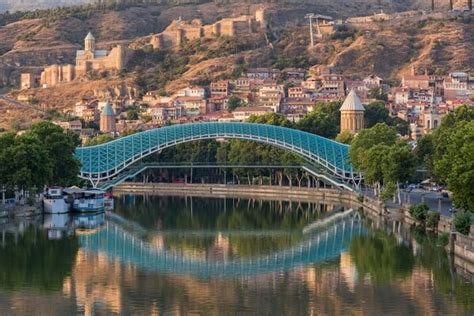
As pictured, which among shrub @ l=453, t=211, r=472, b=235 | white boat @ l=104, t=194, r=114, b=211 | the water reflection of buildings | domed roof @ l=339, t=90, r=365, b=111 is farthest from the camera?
domed roof @ l=339, t=90, r=365, b=111

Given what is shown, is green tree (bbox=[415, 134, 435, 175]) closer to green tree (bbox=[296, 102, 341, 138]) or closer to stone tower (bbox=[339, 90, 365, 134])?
stone tower (bbox=[339, 90, 365, 134])

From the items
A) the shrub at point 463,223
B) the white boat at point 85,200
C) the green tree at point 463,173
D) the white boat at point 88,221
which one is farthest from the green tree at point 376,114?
the shrub at point 463,223

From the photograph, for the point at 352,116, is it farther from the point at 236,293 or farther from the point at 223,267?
the point at 236,293

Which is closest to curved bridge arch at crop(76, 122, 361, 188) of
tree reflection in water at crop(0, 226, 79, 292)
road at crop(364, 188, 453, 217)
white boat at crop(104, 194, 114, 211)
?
road at crop(364, 188, 453, 217)

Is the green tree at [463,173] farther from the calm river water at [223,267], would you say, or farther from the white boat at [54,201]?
the white boat at [54,201]

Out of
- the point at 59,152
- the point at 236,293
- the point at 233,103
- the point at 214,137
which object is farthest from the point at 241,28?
the point at 236,293
